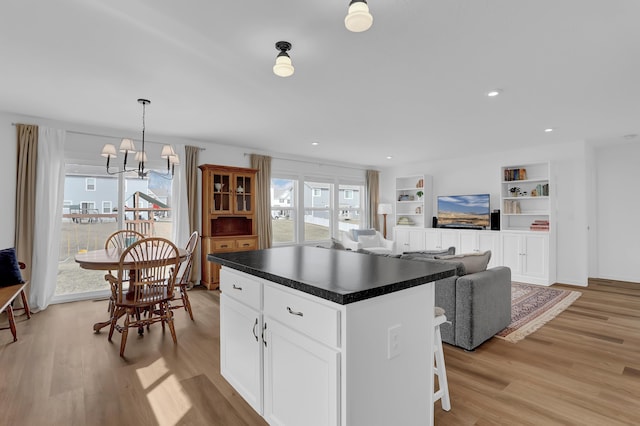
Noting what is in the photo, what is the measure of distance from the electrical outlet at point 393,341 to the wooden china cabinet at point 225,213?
13.9 ft

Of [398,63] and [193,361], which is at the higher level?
[398,63]

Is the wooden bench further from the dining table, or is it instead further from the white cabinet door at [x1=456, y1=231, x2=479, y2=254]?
the white cabinet door at [x1=456, y1=231, x2=479, y2=254]

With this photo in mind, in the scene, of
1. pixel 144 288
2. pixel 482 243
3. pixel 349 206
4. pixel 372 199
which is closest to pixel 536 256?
pixel 482 243

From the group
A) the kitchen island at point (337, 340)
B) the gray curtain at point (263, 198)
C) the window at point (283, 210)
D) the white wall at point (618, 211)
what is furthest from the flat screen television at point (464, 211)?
the kitchen island at point (337, 340)

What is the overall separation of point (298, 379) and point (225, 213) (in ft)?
14.4

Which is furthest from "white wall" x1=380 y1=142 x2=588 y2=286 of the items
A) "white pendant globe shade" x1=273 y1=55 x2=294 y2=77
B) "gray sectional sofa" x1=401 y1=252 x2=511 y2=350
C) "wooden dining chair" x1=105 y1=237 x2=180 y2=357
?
"wooden dining chair" x1=105 y1=237 x2=180 y2=357

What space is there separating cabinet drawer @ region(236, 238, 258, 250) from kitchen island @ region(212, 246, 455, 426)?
360 centimetres

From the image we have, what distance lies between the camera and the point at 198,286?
5.39 metres

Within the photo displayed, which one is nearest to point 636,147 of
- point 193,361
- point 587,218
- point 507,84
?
point 587,218

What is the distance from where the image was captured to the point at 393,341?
1443 millimetres

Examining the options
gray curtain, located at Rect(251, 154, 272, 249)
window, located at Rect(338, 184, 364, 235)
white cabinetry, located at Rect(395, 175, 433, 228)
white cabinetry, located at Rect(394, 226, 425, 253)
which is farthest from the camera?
window, located at Rect(338, 184, 364, 235)

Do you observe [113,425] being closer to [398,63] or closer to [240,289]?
[240,289]

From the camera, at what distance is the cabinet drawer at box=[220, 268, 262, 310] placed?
181 centimetres

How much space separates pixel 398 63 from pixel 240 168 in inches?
144
